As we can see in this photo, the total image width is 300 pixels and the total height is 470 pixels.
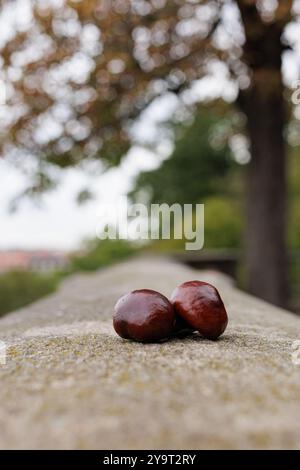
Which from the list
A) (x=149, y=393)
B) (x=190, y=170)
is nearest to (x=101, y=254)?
(x=190, y=170)

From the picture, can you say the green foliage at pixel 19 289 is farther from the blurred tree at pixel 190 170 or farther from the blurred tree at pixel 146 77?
the blurred tree at pixel 190 170

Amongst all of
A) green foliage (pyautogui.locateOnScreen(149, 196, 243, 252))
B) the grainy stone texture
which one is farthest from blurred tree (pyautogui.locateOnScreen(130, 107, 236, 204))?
the grainy stone texture

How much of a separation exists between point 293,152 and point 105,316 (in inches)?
828

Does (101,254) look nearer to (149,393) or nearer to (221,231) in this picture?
(221,231)

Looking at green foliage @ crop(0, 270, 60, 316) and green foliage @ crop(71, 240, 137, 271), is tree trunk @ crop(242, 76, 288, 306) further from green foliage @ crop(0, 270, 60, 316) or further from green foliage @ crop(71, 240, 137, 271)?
green foliage @ crop(71, 240, 137, 271)

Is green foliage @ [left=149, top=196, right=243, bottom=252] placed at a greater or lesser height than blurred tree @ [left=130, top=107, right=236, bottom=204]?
lesser

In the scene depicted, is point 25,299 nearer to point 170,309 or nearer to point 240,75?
point 240,75

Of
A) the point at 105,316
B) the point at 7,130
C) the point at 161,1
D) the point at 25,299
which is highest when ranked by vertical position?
the point at 161,1

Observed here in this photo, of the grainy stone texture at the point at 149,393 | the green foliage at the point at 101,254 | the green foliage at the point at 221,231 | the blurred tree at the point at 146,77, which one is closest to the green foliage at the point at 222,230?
the green foliage at the point at 221,231

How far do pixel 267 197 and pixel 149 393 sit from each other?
6784 millimetres

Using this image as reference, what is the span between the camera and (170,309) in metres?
2.57

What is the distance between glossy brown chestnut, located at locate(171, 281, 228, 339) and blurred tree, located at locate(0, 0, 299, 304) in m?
5.11

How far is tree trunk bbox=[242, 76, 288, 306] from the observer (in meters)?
8.19

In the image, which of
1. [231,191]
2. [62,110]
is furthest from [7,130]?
[231,191]
